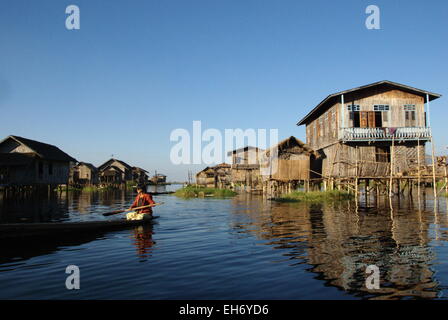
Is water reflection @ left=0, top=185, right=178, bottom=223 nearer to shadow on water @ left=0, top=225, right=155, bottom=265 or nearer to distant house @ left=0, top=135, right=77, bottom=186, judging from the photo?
distant house @ left=0, top=135, right=77, bottom=186

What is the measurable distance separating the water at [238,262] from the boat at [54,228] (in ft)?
1.00

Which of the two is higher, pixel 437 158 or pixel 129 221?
pixel 437 158

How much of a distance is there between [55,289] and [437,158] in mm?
26874

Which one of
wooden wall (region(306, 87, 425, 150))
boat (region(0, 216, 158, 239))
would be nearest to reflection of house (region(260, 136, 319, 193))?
wooden wall (region(306, 87, 425, 150))

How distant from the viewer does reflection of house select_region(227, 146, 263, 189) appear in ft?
134

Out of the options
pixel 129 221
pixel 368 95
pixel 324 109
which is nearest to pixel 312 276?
pixel 129 221

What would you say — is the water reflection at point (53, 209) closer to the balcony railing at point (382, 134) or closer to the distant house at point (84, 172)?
the balcony railing at point (382, 134)

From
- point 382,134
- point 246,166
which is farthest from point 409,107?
point 246,166

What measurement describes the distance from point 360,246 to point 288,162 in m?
18.9

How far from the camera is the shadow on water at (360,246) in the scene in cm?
611

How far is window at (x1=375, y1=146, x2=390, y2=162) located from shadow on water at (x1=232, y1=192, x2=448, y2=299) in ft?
34.5
